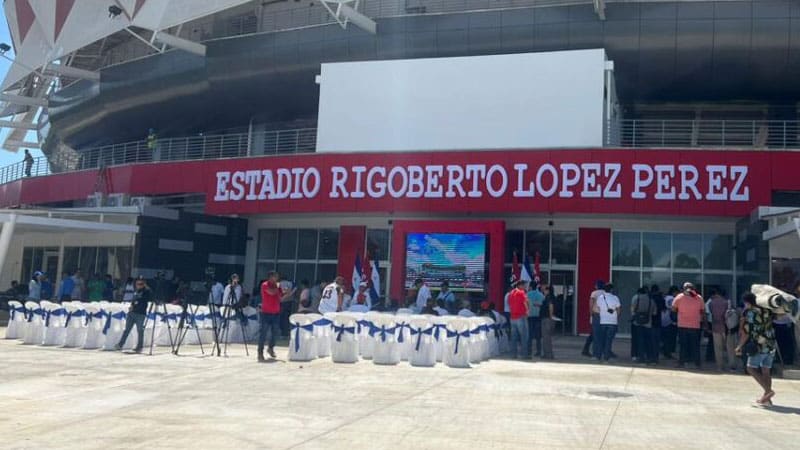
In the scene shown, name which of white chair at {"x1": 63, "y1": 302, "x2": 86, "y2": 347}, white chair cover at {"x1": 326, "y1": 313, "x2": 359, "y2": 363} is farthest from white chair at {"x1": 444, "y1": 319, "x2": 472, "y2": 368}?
white chair at {"x1": 63, "y1": 302, "x2": 86, "y2": 347}

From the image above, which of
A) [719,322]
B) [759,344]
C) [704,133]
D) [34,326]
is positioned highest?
[704,133]

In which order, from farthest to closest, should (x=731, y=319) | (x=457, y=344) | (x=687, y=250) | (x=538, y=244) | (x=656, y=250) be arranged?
(x=538, y=244) < (x=656, y=250) < (x=687, y=250) < (x=731, y=319) < (x=457, y=344)

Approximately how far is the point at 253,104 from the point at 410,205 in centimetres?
1032

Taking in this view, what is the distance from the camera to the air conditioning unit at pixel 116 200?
30.3 m

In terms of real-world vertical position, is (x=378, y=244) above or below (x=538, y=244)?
below

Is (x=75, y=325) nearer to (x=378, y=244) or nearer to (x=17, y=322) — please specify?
(x=17, y=322)

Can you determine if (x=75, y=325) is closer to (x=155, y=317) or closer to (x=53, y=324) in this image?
(x=53, y=324)

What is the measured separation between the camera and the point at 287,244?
98.5 feet

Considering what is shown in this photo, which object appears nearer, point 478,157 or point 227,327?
point 227,327

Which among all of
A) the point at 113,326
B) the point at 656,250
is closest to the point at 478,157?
the point at 656,250

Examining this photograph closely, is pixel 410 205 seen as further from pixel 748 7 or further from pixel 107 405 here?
pixel 107 405

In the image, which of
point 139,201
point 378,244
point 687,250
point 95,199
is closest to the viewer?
point 687,250

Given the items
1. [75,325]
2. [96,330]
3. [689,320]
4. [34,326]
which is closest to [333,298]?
[96,330]

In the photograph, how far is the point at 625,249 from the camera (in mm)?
25484
